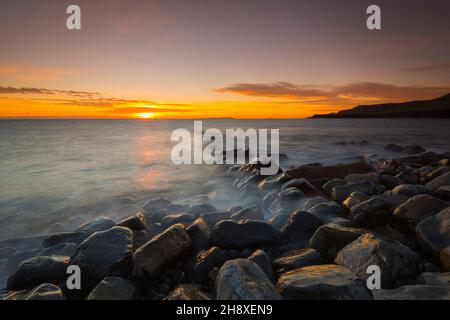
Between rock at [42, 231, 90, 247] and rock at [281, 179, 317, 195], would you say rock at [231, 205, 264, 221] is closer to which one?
rock at [281, 179, 317, 195]

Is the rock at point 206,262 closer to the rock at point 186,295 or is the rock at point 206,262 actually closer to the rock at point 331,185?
the rock at point 186,295

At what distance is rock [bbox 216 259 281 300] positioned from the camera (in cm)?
264

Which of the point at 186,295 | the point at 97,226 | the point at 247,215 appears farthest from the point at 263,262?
the point at 97,226

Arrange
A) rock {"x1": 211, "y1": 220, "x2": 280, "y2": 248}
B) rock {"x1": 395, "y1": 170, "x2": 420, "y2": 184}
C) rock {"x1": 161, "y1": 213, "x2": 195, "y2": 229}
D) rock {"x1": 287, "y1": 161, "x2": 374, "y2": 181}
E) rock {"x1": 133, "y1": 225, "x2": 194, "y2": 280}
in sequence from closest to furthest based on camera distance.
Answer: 1. rock {"x1": 133, "y1": 225, "x2": 194, "y2": 280}
2. rock {"x1": 211, "y1": 220, "x2": 280, "y2": 248}
3. rock {"x1": 161, "y1": 213, "x2": 195, "y2": 229}
4. rock {"x1": 395, "y1": 170, "x2": 420, "y2": 184}
5. rock {"x1": 287, "y1": 161, "x2": 374, "y2": 181}

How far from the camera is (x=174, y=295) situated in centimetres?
290

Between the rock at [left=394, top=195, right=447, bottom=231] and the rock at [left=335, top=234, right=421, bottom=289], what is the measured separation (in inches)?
40.3

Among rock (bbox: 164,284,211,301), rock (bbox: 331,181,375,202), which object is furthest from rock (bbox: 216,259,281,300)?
rock (bbox: 331,181,375,202)

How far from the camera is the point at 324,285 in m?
2.73

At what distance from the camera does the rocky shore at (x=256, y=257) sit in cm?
287

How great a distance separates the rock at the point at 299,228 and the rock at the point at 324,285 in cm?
134

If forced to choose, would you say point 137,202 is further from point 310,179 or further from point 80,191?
point 310,179
